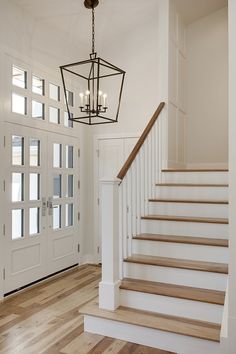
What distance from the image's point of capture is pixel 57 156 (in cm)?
478

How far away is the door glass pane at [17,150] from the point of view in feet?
13.1

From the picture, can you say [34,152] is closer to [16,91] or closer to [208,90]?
[16,91]

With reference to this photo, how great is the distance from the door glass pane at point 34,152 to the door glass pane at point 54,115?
0.47 meters

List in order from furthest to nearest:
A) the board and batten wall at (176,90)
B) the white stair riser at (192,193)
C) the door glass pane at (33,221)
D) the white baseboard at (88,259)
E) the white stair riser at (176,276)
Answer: the white baseboard at (88,259), the board and batten wall at (176,90), the door glass pane at (33,221), the white stair riser at (192,193), the white stair riser at (176,276)

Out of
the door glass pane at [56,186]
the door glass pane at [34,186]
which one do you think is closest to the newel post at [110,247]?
the door glass pane at [34,186]

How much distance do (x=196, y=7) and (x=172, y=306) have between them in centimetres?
424

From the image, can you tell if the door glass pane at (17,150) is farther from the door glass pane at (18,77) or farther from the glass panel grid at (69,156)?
the glass panel grid at (69,156)

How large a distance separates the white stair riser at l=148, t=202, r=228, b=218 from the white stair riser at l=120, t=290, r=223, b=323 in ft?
3.64

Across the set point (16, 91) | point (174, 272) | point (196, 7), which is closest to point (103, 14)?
point (196, 7)

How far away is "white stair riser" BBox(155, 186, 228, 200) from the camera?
12.2ft

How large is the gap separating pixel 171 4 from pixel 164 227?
123 inches

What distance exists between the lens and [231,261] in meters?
2.05

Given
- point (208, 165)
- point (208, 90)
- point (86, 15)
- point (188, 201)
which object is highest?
point (86, 15)

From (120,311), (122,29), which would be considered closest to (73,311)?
(120,311)
